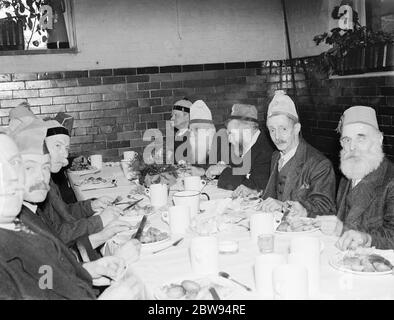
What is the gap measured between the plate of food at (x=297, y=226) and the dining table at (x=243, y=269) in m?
0.02

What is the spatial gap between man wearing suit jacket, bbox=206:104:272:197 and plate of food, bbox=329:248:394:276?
183cm

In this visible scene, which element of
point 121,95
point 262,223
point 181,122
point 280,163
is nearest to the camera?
point 262,223

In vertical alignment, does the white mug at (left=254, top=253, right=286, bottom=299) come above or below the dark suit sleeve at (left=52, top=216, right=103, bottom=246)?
above

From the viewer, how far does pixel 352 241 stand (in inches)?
81.2

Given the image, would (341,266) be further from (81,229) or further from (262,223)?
(81,229)

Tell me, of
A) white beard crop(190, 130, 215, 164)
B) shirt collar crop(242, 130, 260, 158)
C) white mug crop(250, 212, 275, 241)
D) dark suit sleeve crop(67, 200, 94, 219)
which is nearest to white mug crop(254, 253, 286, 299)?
white mug crop(250, 212, 275, 241)

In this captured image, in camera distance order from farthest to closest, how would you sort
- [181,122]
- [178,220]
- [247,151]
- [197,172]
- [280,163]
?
[181,122]
[247,151]
[197,172]
[280,163]
[178,220]

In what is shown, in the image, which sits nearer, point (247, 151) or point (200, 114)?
point (247, 151)

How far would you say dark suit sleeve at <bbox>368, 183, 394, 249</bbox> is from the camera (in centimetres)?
219

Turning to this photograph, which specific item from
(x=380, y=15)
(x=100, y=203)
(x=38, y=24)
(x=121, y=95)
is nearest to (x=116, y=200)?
(x=100, y=203)

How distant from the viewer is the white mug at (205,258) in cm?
183

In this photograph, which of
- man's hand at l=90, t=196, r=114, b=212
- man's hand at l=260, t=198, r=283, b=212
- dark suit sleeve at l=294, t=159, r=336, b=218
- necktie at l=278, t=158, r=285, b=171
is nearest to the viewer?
man's hand at l=260, t=198, r=283, b=212

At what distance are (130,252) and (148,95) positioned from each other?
14.6ft

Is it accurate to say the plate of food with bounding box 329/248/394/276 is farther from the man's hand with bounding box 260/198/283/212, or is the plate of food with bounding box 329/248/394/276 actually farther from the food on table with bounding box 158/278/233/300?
the man's hand with bounding box 260/198/283/212
